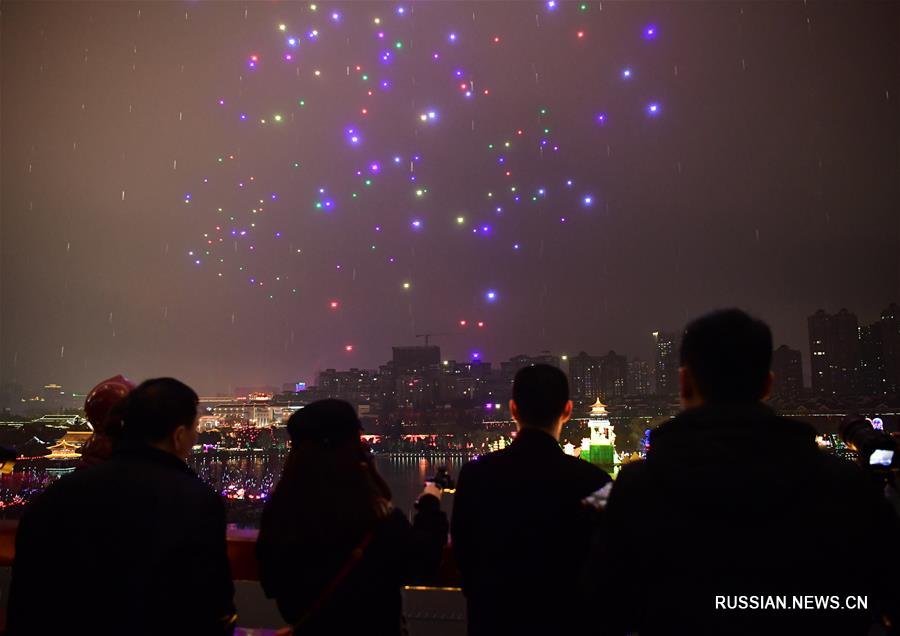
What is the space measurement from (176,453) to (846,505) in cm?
182

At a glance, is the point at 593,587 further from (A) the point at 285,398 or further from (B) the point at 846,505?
(A) the point at 285,398

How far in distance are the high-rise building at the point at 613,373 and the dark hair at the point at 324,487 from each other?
161 ft

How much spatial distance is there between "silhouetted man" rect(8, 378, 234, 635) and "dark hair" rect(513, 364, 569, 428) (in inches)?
39.4

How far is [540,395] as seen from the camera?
1894 mm

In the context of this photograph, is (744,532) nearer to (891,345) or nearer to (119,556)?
(119,556)

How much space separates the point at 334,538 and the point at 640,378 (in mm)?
58478

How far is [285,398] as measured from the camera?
54.7 metres

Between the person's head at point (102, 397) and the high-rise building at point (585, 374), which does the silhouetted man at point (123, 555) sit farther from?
the high-rise building at point (585, 374)

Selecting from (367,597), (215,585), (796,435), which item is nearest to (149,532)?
(215,585)

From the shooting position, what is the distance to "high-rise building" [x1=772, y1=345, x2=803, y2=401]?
37531 millimetres

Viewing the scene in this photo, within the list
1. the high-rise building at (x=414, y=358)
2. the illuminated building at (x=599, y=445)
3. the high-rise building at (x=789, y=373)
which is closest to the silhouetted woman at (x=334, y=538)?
the illuminated building at (x=599, y=445)

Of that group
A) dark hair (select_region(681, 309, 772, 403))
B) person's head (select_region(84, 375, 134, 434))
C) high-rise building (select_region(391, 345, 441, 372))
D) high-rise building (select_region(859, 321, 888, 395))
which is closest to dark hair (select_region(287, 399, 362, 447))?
dark hair (select_region(681, 309, 772, 403))

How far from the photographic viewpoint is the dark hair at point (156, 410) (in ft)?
5.79

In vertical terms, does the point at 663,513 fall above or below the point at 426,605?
above
